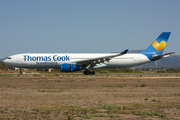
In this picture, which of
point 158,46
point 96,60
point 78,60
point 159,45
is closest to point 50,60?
point 78,60

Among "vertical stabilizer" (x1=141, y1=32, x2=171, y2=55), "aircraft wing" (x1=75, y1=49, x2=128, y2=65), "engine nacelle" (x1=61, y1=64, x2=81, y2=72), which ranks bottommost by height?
"engine nacelle" (x1=61, y1=64, x2=81, y2=72)

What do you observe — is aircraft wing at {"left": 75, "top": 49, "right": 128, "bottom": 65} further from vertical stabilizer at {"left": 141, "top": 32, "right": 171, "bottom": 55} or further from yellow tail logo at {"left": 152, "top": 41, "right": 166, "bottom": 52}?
yellow tail logo at {"left": 152, "top": 41, "right": 166, "bottom": 52}

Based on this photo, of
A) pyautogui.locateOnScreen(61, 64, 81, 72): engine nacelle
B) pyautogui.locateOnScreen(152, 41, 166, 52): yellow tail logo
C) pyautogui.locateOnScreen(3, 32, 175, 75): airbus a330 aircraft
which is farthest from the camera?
pyautogui.locateOnScreen(152, 41, 166, 52): yellow tail logo

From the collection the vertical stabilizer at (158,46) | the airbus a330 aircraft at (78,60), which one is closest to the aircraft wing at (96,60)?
the airbus a330 aircraft at (78,60)

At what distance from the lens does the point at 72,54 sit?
35.5m

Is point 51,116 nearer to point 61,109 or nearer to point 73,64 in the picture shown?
point 61,109

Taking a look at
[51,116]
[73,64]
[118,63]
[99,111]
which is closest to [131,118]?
[99,111]

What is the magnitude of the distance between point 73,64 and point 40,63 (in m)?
5.27

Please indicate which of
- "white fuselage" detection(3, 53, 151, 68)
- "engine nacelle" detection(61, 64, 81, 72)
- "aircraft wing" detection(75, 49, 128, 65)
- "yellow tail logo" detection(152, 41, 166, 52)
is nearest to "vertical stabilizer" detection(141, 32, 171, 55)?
"yellow tail logo" detection(152, 41, 166, 52)

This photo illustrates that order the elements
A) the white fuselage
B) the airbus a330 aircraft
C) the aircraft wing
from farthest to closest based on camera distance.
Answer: the white fuselage < the airbus a330 aircraft < the aircraft wing

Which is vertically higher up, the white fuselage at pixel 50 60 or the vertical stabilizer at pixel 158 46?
the vertical stabilizer at pixel 158 46

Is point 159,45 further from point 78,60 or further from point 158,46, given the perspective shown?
point 78,60

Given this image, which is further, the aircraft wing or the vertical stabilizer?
the vertical stabilizer

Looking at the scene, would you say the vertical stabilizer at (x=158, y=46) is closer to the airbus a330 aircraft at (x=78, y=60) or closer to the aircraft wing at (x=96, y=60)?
the airbus a330 aircraft at (x=78, y=60)
